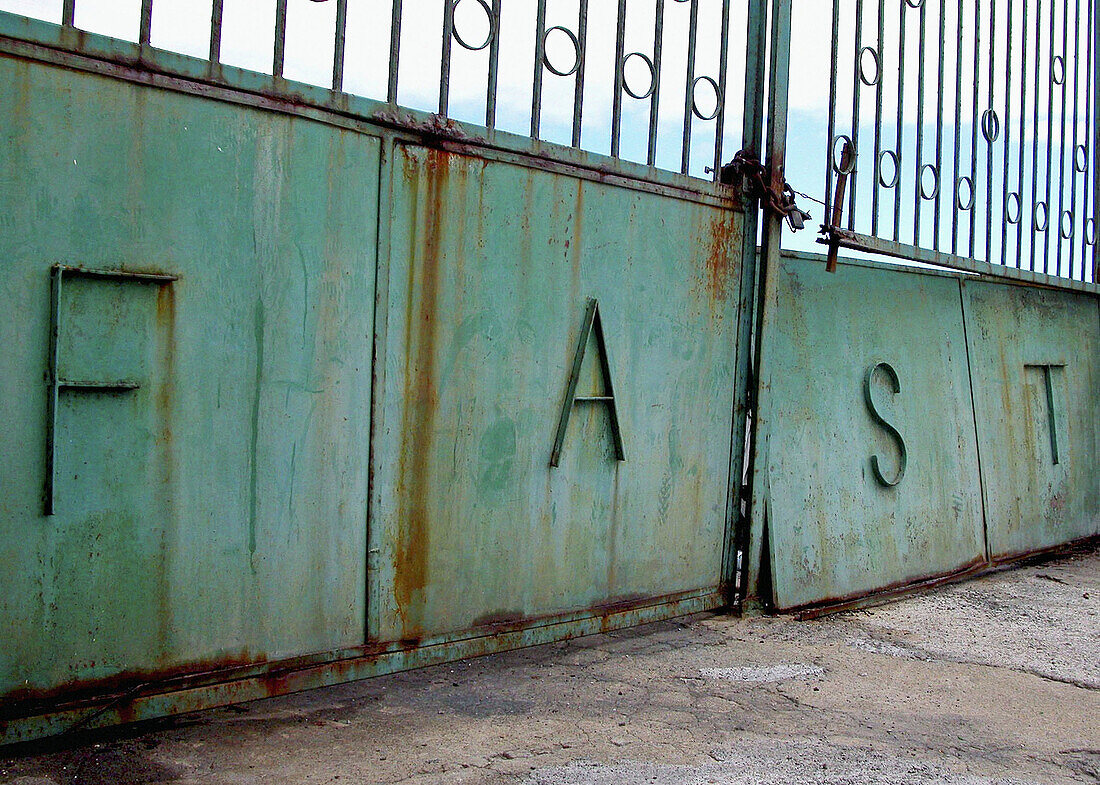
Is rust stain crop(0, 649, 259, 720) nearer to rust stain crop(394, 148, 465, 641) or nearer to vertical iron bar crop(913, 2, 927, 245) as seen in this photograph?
rust stain crop(394, 148, 465, 641)

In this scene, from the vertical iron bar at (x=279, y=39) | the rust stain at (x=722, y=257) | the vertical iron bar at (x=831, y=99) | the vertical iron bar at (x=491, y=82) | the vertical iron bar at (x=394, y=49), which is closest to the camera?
the vertical iron bar at (x=279, y=39)

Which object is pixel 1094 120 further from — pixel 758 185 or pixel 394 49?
pixel 394 49

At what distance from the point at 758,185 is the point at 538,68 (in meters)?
1.11

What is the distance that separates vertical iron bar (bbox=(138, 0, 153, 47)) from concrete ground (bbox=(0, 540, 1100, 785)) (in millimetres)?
1663

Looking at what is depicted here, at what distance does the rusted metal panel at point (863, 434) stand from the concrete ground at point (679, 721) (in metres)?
0.45

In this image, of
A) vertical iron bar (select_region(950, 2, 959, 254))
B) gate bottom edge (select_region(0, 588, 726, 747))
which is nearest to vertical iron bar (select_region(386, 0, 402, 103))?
gate bottom edge (select_region(0, 588, 726, 747))

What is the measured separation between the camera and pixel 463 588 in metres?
3.00

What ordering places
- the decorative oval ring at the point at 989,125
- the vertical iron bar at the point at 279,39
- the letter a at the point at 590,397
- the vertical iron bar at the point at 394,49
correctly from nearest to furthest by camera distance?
the vertical iron bar at the point at 279,39
the vertical iron bar at the point at 394,49
the letter a at the point at 590,397
the decorative oval ring at the point at 989,125

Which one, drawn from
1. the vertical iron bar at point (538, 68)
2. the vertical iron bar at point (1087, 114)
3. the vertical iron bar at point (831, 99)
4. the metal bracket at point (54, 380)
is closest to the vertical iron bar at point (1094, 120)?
the vertical iron bar at point (1087, 114)

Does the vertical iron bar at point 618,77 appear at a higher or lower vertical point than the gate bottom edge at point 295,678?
higher

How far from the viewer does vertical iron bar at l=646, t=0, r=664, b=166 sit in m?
3.46

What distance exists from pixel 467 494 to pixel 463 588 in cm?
29

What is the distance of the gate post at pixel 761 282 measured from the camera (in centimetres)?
380

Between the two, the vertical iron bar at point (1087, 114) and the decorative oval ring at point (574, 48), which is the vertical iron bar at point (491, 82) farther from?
the vertical iron bar at point (1087, 114)
